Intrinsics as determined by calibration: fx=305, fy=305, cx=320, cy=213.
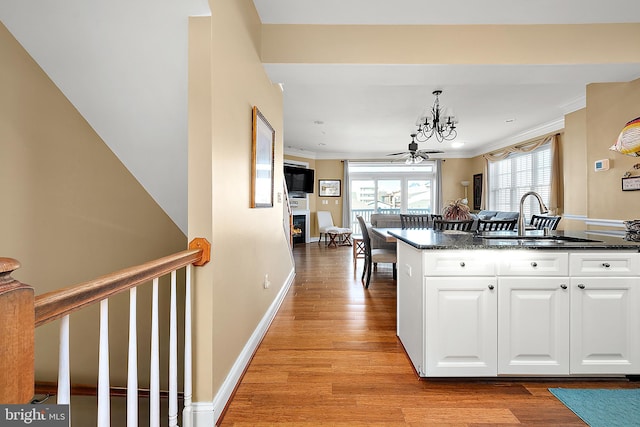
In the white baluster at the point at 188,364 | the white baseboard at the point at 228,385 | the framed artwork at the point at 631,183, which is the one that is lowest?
the white baseboard at the point at 228,385

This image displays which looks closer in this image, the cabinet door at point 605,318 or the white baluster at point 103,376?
the white baluster at point 103,376

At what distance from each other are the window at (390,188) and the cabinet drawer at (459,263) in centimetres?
728

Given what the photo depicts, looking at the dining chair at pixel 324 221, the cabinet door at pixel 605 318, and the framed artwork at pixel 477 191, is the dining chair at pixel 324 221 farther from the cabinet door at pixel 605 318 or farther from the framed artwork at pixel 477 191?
the cabinet door at pixel 605 318

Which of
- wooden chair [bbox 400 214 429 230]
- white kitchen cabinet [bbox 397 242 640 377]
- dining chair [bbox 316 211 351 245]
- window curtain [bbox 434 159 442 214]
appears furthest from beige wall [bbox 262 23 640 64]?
window curtain [bbox 434 159 442 214]

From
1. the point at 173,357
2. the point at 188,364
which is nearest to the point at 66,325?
the point at 173,357

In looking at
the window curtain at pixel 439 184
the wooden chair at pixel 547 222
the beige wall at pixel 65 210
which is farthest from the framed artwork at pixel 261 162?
the window curtain at pixel 439 184

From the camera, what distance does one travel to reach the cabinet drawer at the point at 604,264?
1785 millimetres

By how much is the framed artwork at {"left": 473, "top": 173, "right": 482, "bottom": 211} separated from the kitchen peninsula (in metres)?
6.99

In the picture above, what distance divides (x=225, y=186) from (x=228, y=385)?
1094 millimetres

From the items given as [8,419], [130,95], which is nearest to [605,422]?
[8,419]

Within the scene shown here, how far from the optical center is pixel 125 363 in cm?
242

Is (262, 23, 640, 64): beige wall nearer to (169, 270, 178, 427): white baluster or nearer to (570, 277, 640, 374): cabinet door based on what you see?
(570, 277, 640, 374): cabinet door

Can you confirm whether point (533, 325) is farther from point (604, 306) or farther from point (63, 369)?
point (63, 369)

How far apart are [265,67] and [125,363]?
2650 millimetres
